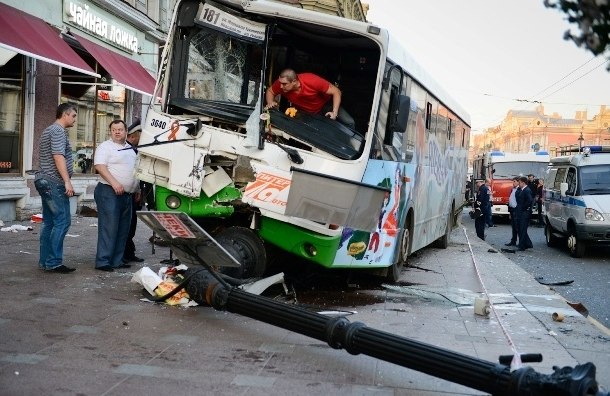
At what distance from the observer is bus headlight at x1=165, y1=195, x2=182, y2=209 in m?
7.52

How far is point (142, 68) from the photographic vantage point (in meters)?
20.8

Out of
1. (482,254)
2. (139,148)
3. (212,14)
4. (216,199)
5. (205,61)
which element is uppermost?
(212,14)

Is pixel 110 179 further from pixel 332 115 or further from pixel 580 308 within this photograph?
pixel 580 308

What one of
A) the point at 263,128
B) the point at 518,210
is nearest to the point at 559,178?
the point at 518,210

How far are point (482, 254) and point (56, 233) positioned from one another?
32.4 feet

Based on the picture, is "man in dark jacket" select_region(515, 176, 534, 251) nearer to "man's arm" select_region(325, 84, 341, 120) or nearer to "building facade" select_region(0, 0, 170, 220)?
"building facade" select_region(0, 0, 170, 220)

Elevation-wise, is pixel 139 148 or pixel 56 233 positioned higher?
pixel 139 148

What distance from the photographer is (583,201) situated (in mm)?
15641

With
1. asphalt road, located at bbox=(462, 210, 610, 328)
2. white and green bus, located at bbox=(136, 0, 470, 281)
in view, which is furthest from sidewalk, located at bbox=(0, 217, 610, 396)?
asphalt road, located at bbox=(462, 210, 610, 328)

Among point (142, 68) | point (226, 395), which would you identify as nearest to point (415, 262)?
point (226, 395)

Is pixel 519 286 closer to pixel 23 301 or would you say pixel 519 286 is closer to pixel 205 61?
pixel 205 61

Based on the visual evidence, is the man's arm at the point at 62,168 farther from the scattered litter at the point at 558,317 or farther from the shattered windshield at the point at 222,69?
the scattered litter at the point at 558,317

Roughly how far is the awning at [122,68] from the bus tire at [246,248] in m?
10.7

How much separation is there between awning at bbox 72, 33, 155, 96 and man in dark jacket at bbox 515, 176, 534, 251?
9529 millimetres
